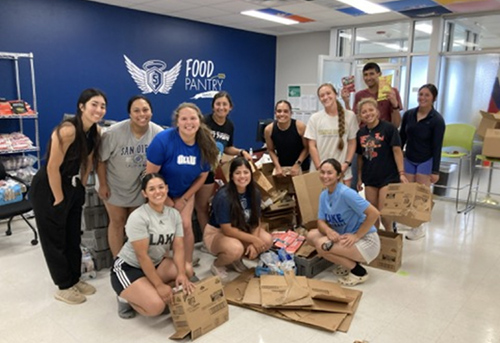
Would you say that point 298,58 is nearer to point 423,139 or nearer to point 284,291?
point 423,139

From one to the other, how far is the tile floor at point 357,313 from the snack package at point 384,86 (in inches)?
59.5

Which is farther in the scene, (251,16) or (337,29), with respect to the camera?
(337,29)

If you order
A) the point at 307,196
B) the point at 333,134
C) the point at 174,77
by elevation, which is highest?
the point at 174,77

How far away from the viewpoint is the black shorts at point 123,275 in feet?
7.80

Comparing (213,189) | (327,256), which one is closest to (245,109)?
(213,189)

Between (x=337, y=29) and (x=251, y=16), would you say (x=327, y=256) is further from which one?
(x=337, y=29)

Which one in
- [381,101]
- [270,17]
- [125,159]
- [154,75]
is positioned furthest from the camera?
[270,17]

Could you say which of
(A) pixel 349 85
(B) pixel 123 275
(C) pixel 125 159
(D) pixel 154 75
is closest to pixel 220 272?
(B) pixel 123 275

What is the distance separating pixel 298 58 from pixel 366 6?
2675 mm

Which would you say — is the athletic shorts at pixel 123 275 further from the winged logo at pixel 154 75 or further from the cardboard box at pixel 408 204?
the winged logo at pixel 154 75

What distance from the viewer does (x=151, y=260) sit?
245 cm

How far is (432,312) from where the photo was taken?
2604 mm

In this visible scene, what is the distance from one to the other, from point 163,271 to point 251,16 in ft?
16.5

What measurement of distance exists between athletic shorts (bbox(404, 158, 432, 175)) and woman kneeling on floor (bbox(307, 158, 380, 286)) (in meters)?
1.28
